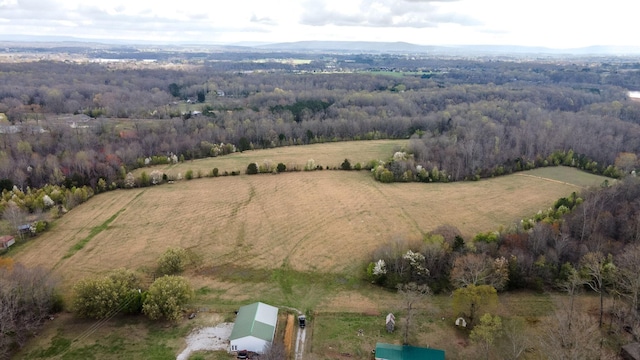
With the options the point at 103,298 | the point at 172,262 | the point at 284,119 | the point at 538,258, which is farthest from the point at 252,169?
the point at 538,258

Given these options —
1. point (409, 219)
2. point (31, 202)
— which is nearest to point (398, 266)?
point (409, 219)

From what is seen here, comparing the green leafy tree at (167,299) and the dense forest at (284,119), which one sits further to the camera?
the dense forest at (284,119)

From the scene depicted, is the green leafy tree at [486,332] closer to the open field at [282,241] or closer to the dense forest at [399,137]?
the open field at [282,241]

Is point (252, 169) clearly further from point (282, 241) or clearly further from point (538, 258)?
point (538, 258)

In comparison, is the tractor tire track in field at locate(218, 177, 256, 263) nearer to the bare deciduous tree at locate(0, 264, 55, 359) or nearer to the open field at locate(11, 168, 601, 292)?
the open field at locate(11, 168, 601, 292)

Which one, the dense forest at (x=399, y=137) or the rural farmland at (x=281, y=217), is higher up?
the dense forest at (x=399, y=137)

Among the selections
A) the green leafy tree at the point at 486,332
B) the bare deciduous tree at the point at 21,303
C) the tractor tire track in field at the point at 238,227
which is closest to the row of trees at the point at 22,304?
the bare deciduous tree at the point at 21,303
